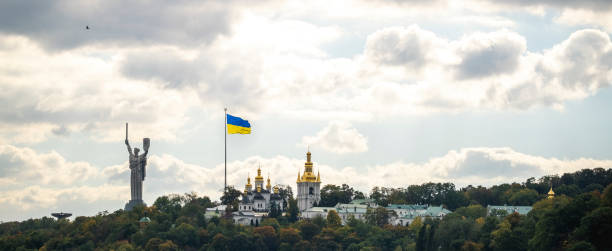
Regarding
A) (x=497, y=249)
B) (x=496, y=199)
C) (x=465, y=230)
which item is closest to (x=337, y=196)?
(x=496, y=199)

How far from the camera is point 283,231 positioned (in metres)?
152

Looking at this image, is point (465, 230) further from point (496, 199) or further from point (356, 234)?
point (496, 199)

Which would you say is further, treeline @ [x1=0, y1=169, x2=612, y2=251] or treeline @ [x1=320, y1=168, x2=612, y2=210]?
treeline @ [x1=320, y1=168, x2=612, y2=210]

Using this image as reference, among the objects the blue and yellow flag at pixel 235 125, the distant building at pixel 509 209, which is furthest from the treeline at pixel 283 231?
the blue and yellow flag at pixel 235 125

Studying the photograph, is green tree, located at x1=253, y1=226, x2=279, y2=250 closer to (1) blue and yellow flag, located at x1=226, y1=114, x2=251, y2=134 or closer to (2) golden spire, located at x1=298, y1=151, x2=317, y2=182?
(1) blue and yellow flag, located at x1=226, y1=114, x2=251, y2=134

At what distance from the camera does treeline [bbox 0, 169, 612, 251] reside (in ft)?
406

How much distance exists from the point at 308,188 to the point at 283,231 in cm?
3601

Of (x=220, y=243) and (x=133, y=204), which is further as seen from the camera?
(x=133, y=204)

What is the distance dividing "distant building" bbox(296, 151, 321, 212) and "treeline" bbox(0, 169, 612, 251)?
13568 mm

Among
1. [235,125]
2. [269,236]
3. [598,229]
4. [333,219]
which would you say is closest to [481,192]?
[333,219]

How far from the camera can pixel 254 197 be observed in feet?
619

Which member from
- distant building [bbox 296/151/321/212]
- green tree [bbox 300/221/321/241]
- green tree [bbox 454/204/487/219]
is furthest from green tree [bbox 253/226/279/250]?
distant building [bbox 296/151/321/212]

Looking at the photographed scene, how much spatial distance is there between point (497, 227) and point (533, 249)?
18.3m

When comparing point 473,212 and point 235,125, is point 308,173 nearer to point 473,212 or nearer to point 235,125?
point 473,212
